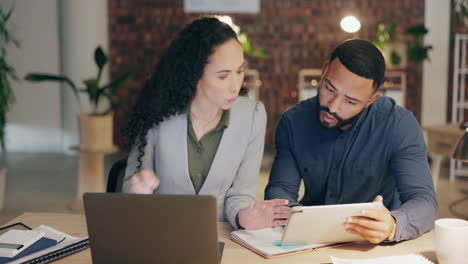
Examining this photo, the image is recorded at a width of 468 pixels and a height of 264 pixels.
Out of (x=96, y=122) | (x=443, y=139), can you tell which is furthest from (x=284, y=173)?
(x=96, y=122)

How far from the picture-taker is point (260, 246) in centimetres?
157

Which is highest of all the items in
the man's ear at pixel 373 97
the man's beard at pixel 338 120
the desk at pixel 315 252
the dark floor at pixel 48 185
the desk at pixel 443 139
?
the man's ear at pixel 373 97

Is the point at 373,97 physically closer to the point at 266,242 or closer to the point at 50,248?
the point at 266,242

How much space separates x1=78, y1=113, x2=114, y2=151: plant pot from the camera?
461 cm

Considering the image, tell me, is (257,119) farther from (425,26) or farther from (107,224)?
(425,26)

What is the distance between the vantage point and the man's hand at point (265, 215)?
1.69 metres

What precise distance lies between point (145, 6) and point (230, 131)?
5.28 meters

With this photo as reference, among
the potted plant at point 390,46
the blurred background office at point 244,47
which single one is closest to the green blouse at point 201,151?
the blurred background office at point 244,47

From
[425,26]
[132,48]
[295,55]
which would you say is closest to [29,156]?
[132,48]

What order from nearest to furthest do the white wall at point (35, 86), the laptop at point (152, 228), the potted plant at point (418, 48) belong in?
the laptop at point (152, 228) < the potted plant at point (418, 48) < the white wall at point (35, 86)

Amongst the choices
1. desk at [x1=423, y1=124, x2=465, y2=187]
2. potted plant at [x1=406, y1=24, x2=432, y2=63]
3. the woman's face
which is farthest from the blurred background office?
the woman's face

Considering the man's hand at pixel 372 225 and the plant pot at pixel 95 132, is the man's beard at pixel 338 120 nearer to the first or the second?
the man's hand at pixel 372 225

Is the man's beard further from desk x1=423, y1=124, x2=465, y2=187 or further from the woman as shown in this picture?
desk x1=423, y1=124, x2=465, y2=187

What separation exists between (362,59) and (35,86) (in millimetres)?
5801
